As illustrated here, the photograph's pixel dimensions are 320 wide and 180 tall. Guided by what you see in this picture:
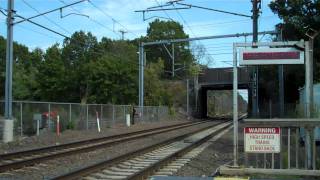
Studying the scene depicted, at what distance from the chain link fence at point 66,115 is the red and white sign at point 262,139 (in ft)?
71.2

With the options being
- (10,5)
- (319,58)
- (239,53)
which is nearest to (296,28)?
(319,58)

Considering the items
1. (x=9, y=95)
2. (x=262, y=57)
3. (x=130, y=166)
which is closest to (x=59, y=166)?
(x=130, y=166)

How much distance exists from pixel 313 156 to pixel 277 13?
117 feet

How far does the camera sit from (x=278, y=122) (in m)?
12.5

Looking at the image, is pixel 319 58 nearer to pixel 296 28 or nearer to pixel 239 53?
pixel 296 28

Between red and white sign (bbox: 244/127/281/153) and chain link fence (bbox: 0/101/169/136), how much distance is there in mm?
21715

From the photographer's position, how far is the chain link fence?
109 ft

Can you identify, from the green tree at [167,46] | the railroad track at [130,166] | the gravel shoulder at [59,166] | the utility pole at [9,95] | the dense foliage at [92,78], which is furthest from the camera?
the green tree at [167,46]

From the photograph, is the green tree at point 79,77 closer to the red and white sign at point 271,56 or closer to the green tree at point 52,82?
the green tree at point 52,82

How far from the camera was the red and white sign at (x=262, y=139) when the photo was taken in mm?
12516

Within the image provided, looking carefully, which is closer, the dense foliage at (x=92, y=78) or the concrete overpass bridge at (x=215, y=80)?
the dense foliage at (x=92, y=78)

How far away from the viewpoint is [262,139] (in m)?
12.6

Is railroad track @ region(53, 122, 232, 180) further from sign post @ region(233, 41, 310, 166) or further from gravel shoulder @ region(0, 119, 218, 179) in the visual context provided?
sign post @ region(233, 41, 310, 166)

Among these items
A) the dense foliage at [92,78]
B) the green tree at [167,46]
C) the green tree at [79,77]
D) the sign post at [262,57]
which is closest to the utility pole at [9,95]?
the sign post at [262,57]
